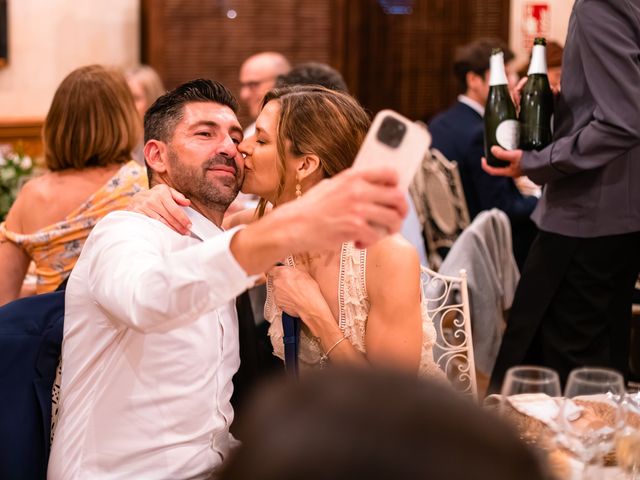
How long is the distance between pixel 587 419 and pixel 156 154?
1195 millimetres

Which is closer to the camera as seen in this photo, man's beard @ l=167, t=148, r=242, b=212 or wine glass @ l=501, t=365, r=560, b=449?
wine glass @ l=501, t=365, r=560, b=449

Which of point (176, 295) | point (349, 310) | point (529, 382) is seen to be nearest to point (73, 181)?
point (349, 310)

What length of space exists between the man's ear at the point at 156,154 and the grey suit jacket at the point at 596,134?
4.30 feet

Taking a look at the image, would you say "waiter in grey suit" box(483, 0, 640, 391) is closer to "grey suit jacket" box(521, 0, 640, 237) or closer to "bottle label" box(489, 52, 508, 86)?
"grey suit jacket" box(521, 0, 640, 237)

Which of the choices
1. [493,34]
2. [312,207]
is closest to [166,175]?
[312,207]

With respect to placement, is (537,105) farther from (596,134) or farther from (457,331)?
(457,331)

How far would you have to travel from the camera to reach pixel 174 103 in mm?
2184

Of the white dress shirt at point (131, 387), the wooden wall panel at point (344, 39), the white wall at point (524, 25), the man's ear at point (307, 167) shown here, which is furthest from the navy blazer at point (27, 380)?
the white wall at point (524, 25)

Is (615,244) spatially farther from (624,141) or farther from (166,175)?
(166,175)

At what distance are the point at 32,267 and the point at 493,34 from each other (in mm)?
4368

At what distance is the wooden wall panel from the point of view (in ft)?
20.4

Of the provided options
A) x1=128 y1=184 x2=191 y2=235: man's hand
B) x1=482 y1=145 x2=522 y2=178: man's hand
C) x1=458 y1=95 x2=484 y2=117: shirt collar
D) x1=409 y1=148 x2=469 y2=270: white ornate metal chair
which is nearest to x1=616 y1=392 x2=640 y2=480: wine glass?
x1=128 y1=184 x2=191 y2=235: man's hand

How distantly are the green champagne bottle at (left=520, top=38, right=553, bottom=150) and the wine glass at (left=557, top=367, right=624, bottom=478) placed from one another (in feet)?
5.38

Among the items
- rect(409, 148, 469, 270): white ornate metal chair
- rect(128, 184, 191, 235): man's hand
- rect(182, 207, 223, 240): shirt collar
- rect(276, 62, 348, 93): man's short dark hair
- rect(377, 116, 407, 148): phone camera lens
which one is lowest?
rect(409, 148, 469, 270): white ornate metal chair
